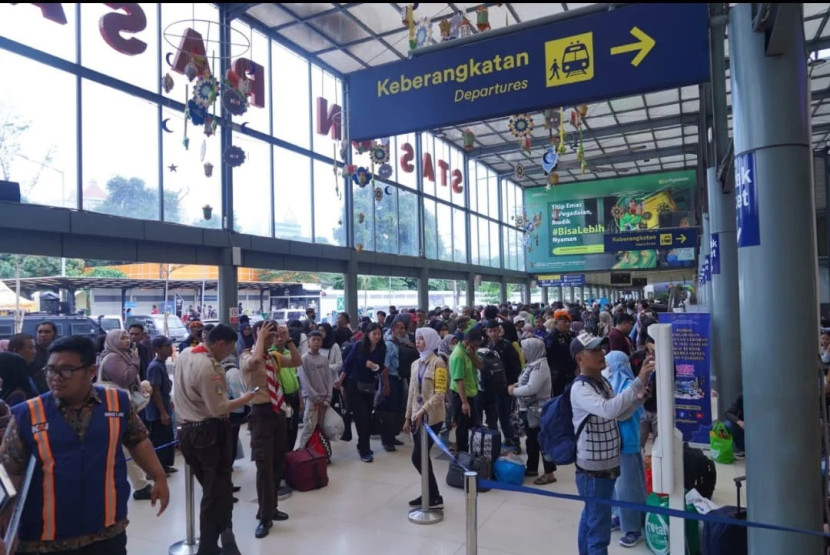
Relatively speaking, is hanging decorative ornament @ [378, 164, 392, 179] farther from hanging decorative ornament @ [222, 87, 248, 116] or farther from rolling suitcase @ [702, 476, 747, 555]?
rolling suitcase @ [702, 476, 747, 555]

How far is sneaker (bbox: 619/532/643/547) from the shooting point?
4.14 m

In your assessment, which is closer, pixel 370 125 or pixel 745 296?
pixel 745 296

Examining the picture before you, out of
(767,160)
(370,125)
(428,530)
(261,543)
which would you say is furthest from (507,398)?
(767,160)

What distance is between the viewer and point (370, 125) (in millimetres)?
4105

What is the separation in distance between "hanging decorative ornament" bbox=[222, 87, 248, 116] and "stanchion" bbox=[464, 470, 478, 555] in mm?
8022

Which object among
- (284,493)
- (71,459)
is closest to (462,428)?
(284,493)

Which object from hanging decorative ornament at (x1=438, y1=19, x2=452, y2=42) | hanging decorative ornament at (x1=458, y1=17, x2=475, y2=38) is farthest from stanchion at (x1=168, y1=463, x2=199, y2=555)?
hanging decorative ornament at (x1=458, y1=17, x2=475, y2=38)

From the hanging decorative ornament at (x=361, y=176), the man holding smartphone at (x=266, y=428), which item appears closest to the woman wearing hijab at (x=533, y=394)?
the man holding smartphone at (x=266, y=428)

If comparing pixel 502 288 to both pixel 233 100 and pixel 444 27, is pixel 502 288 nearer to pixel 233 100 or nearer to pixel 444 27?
pixel 233 100

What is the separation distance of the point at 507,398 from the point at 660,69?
4.48m

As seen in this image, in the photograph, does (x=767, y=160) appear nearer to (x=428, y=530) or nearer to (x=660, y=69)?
(x=660, y=69)

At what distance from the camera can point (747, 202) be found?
2.97 meters

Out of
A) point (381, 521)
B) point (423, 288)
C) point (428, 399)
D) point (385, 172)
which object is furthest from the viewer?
point (423, 288)

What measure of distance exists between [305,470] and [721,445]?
15.3 ft
